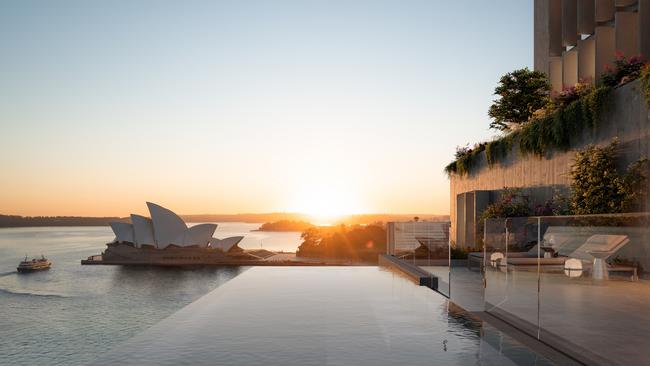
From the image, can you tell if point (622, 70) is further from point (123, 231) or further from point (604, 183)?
point (123, 231)

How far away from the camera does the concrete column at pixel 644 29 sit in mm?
15305

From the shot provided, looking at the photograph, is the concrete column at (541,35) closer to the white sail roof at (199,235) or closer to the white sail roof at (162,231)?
the white sail roof at (162,231)

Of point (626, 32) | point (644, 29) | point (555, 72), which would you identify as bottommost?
point (644, 29)

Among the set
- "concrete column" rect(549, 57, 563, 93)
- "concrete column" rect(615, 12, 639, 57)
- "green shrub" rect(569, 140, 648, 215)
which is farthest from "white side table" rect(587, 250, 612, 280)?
"concrete column" rect(549, 57, 563, 93)

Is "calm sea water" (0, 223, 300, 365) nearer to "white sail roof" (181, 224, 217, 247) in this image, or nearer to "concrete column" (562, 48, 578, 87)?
"white sail roof" (181, 224, 217, 247)

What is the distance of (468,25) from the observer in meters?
16.5

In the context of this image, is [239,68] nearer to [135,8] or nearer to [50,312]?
[135,8]

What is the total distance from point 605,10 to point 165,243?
68538 mm

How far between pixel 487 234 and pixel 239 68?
1482 centimetres

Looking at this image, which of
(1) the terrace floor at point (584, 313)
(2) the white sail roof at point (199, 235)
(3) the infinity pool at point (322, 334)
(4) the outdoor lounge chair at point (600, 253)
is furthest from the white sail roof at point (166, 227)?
(4) the outdoor lounge chair at point (600, 253)

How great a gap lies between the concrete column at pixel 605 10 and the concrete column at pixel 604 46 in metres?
0.33

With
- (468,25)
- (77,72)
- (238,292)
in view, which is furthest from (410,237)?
(77,72)

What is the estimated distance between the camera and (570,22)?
2088 centimetres

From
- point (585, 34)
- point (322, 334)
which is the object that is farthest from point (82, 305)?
point (322, 334)
